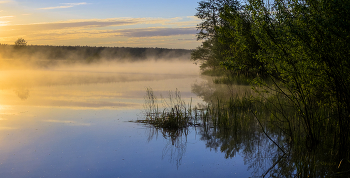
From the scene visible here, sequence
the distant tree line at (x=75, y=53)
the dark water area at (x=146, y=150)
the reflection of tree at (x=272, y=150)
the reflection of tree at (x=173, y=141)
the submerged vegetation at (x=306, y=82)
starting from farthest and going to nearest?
the distant tree line at (x=75, y=53)
the reflection of tree at (x=173, y=141)
the dark water area at (x=146, y=150)
the reflection of tree at (x=272, y=150)
the submerged vegetation at (x=306, y=82)

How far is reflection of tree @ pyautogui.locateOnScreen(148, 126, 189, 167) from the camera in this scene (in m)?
6.39

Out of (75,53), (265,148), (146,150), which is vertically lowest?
(146,150)

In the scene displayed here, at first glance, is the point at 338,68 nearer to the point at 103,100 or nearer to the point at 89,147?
the point at 89,147

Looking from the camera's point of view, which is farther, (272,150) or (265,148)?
(265,148)

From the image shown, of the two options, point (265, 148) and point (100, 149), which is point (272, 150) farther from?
point (100, 149)

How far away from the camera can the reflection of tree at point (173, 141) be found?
6.39 metres

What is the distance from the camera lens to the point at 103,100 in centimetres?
1388

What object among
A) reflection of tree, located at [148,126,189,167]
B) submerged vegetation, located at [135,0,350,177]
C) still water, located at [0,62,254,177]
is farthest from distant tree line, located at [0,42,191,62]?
submerged vegetation, located at [135,0,350,177]

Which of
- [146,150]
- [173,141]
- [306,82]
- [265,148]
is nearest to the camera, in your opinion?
[306,82]

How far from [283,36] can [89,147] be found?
464cm

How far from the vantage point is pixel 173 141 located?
746 centimetres

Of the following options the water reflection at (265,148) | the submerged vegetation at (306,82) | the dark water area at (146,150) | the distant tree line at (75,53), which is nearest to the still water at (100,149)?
the dark water area at (146,150)

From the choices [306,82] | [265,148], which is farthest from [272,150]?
[306,82]

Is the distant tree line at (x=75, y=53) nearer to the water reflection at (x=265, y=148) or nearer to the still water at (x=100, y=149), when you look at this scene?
the still water at (x=100, y=149)
